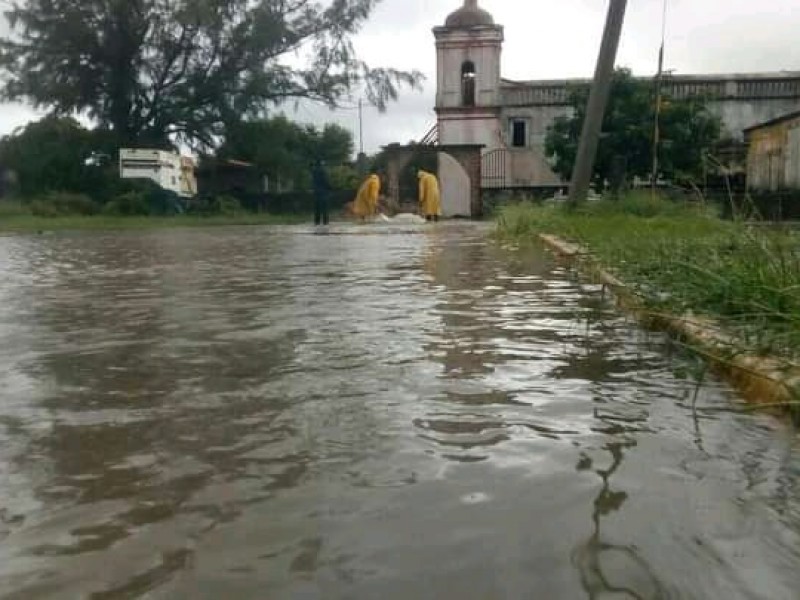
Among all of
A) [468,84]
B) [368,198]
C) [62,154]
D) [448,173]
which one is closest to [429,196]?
[368,198]

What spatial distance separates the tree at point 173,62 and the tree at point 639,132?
983 centimetres

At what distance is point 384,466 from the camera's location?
2529 mm

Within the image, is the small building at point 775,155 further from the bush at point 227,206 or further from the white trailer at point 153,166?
the white trailer at point 153,166

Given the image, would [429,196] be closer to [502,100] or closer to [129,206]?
[129,206]

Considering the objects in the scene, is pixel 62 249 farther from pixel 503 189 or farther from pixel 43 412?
pixel 503 189

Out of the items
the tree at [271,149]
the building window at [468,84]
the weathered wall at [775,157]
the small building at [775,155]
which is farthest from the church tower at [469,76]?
the weathered wall at [775,157]

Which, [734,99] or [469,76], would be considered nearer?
[734,99]

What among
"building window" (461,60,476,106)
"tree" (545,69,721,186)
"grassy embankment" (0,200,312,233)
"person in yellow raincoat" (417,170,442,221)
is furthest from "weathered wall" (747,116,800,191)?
"grassy embankment" (0,200,312,233)

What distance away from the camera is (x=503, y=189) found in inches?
1304

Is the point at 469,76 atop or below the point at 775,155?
atop

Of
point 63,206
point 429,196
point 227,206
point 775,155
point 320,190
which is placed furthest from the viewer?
point 227,206

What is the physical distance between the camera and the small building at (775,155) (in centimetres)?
2547

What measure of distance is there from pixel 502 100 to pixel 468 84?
163 centimetres

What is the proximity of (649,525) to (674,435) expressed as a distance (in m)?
0.78
